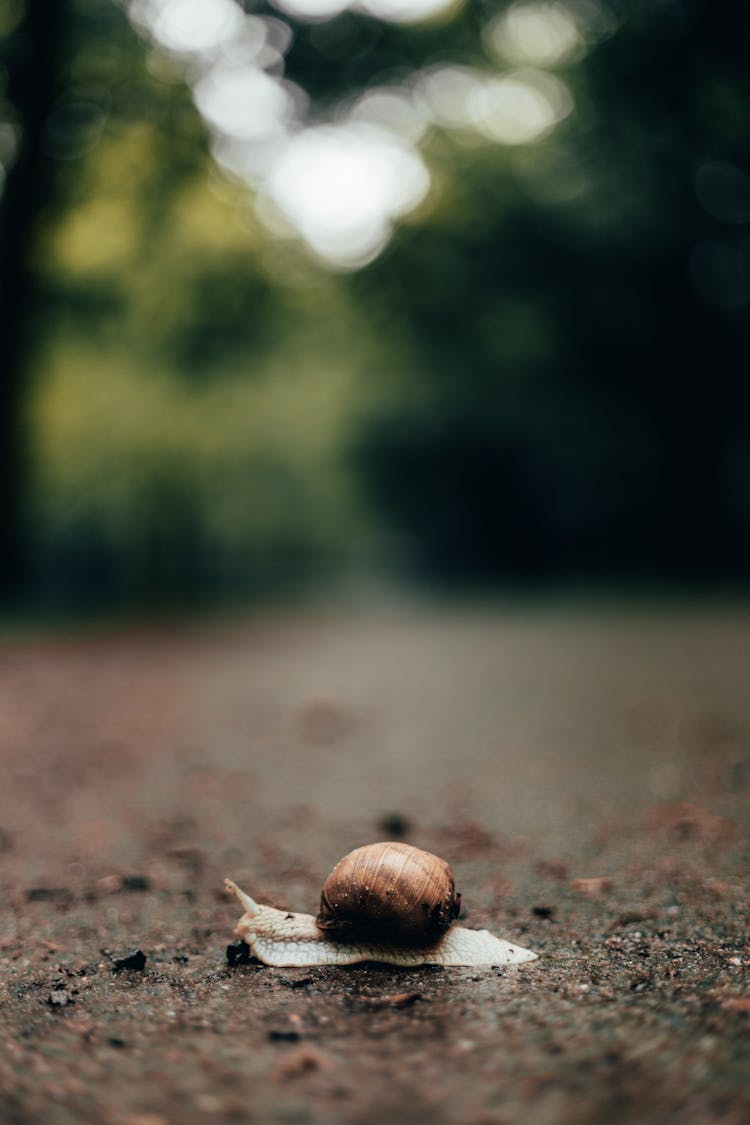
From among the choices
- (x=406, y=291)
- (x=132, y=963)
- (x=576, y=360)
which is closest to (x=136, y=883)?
(x=132, y=963)

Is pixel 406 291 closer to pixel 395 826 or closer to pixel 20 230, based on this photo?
pixel 20 230

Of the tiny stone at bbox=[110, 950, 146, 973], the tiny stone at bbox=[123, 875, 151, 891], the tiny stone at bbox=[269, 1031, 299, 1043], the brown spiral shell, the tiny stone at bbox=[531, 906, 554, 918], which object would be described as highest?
the brown spiral shell

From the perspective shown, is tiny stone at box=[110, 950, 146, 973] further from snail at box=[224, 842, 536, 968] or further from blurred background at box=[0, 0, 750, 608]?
blurred background at box=[0, 0, 750, 608]

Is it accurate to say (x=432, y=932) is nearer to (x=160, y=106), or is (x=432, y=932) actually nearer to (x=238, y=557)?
(x=160, y=106)

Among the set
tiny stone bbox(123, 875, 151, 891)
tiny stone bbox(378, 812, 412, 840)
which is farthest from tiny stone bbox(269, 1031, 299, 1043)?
tiny stone bbox(378, 812, 412, 840)

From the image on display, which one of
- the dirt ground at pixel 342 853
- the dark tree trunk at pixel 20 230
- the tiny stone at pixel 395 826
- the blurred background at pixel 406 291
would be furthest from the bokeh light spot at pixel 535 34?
the tiny stone at pixel 395 826

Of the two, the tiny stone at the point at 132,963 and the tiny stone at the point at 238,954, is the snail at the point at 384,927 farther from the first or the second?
the tiny stone at the point at 132,963
